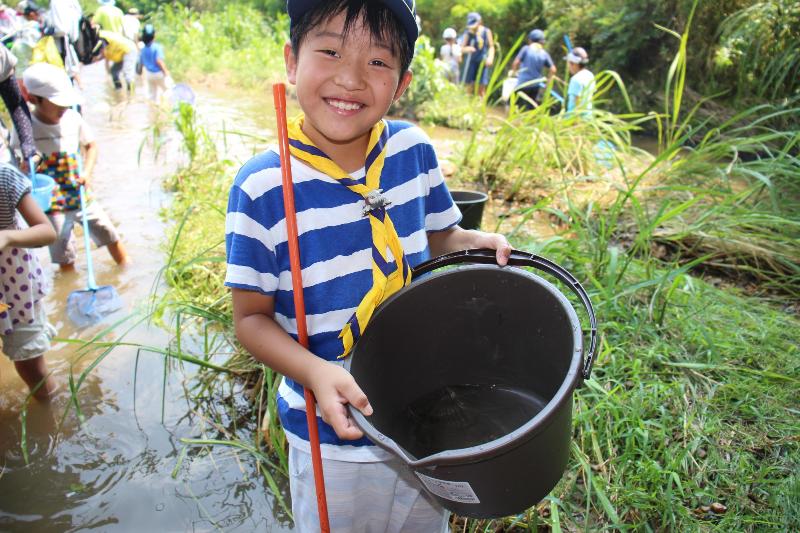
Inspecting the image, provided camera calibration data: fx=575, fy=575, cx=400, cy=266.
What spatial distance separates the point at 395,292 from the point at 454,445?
363 millimetres

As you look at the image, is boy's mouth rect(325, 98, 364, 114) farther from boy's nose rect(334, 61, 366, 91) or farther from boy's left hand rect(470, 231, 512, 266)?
boy's left hand rect(470, 231, 512, 266)

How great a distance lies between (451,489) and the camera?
0.90 m

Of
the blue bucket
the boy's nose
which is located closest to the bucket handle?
the boy's nose

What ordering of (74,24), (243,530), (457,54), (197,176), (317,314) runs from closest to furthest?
(317,314), (243,530), (197,176), (74,24), (457,54)

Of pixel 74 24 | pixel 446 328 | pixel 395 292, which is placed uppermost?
pixel 74 24

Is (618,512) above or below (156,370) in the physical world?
above

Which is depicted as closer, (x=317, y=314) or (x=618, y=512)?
(x=317, y=314)

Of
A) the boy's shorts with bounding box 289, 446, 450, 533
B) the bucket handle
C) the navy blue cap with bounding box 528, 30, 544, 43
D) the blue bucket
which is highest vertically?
the navy blue cap with bounding box 528, 30, 544, 43

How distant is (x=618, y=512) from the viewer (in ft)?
5.39

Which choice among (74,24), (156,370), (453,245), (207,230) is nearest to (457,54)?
Answer: (74,24)

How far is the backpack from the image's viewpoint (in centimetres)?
A: 621

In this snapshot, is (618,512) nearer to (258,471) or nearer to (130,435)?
(258,471)

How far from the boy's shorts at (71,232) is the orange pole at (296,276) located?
2949 millimetres

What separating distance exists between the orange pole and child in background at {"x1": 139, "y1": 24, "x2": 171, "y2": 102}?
7.29 meters
